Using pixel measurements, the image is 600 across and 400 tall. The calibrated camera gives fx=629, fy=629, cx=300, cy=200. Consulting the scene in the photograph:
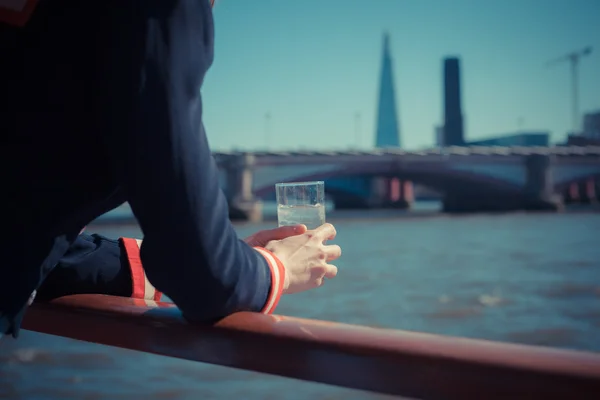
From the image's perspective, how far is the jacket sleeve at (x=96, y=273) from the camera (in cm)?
84

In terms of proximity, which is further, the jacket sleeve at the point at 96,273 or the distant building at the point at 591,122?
the distant building at the point at 591,122

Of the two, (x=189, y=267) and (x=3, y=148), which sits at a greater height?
(x=3, y=148)

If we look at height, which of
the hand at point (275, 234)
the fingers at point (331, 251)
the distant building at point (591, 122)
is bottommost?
the fingers at point (331, 251)

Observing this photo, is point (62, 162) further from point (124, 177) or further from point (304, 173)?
point (304, 173)

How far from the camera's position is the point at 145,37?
1.56 ft

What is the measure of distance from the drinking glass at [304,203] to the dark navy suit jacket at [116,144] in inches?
9.1

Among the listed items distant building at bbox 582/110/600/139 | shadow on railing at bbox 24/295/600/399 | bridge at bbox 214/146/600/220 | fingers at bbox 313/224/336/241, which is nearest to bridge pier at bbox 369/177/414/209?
bridge at bbox 214/146/600/220

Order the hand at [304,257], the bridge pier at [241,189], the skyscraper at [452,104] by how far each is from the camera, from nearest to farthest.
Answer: the hand at [304,257] → the bridge pier at [241,189] → the skyscraper at [452,104]

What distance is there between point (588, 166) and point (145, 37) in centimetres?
2770

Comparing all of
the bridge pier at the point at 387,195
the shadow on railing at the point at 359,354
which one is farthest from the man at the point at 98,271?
the bridge pier at the point at 387,195

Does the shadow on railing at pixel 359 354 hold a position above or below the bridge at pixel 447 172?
above

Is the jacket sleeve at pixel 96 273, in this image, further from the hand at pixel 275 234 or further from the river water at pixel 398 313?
the river water at pixel 398 313

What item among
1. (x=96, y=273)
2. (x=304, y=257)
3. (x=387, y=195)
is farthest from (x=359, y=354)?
(x=387, y=195)

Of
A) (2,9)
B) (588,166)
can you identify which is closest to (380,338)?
(2,9)
